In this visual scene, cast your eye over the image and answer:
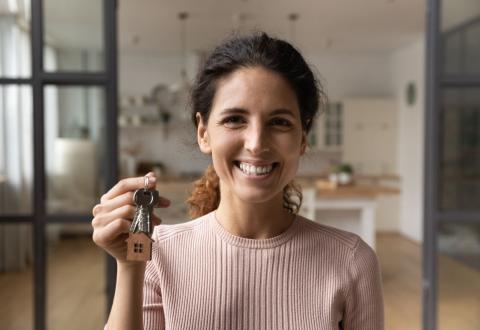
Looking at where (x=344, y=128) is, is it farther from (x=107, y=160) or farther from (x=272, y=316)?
(x=272, y=316)

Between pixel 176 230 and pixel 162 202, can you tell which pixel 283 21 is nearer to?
pixel 176 230

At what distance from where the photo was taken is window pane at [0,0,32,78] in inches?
82.7

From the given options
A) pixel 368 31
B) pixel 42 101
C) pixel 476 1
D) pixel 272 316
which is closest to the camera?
pixel 272 316

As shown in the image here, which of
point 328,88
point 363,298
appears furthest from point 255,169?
point 328,88

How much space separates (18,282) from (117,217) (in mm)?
1519

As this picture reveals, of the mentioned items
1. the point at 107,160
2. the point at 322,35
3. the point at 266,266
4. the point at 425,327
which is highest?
the point at 322,35

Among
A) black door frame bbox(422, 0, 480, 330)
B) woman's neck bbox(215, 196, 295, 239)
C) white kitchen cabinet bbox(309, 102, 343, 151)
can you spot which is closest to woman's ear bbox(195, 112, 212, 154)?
woman's neck bbox(215, 196, 295, 239)

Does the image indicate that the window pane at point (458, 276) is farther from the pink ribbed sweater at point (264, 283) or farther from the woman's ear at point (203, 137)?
the woman's ear at point (203, 137)

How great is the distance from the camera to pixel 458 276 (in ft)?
7.84

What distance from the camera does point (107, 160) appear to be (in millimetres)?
2152

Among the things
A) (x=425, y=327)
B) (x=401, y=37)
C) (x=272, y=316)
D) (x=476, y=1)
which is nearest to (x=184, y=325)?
(x=272, y=316)

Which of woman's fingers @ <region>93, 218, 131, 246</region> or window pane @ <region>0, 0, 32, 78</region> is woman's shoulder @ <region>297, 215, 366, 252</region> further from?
window pane @ <region>0, 0, 32, 78</region>

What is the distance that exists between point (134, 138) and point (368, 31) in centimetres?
390

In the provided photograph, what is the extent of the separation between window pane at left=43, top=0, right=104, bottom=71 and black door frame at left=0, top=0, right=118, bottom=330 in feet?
0.09
